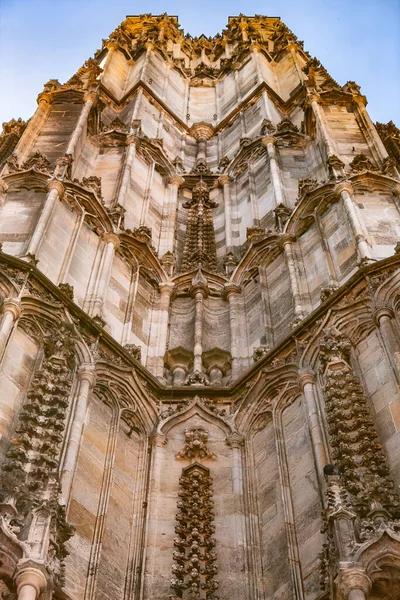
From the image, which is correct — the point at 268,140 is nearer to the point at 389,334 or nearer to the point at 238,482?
the point at 389,334

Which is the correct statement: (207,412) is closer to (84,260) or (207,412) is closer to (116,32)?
(84,260)

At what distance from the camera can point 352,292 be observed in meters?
16.3

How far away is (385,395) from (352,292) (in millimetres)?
2993

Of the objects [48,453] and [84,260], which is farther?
[84,260]

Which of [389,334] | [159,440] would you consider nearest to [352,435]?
[389,334]

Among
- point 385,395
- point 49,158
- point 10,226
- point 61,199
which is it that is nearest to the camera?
point 385,395

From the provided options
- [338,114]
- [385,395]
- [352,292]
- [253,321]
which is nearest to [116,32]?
[338,114]

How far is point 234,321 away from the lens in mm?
19328

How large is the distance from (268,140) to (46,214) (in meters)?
9.65

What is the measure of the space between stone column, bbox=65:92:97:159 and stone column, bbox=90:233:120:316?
308 cm

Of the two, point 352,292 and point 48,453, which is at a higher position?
point 352,292

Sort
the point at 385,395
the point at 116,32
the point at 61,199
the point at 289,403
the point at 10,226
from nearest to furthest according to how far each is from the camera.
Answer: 1. the point at 385,395
2. the point at 289,403
3. the point at 10,226
4. the point at 61,199
5. the point at 116,32

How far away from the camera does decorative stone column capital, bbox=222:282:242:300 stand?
20438 millimetres

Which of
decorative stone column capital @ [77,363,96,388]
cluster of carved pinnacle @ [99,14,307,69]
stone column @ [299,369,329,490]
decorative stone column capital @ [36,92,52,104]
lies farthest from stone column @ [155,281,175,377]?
cluster of carved pinnacle @ [99,14,307,69]
